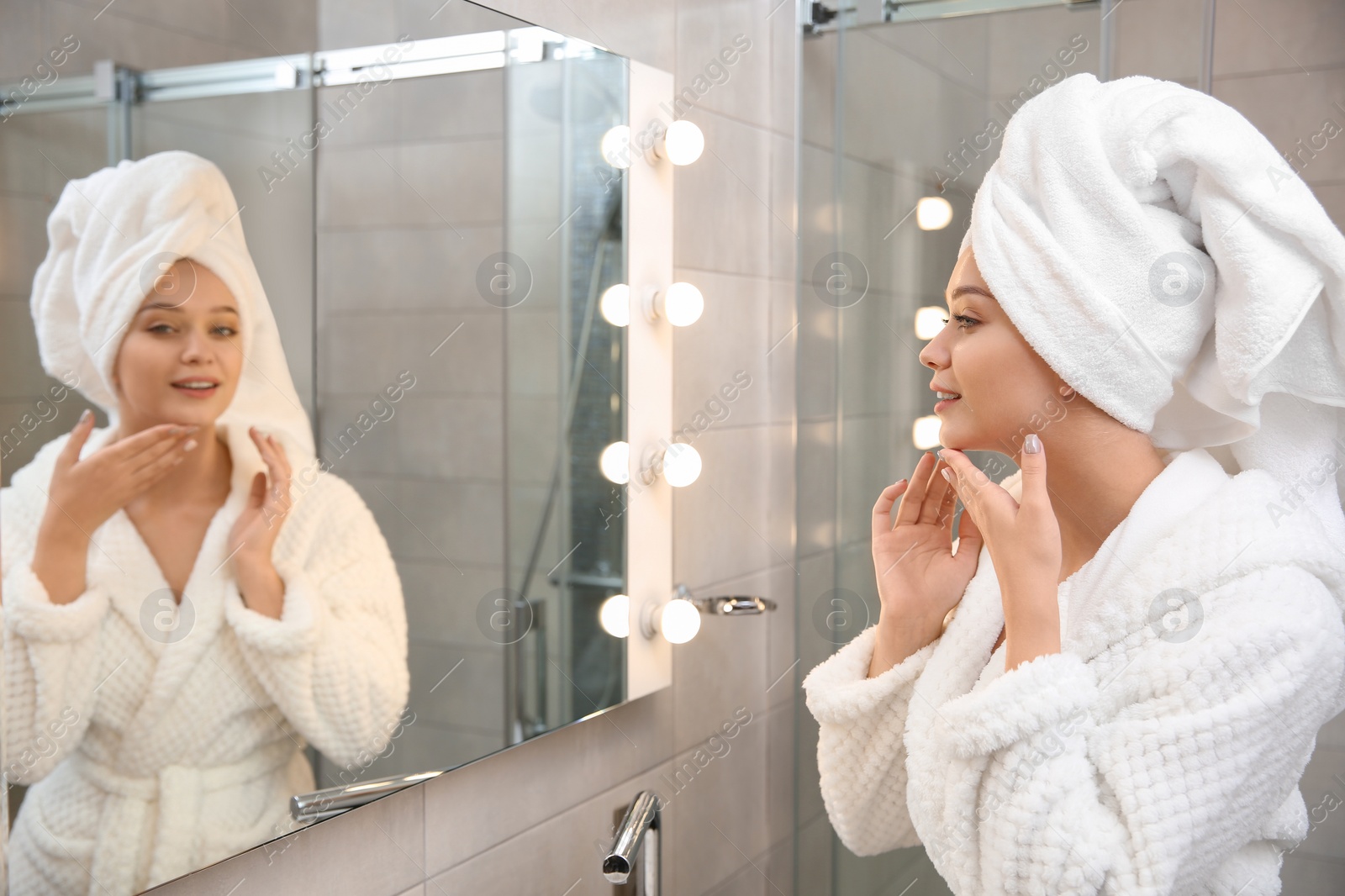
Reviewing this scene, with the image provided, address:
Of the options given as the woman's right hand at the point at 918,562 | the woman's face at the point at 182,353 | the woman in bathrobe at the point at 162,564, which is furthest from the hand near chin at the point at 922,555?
the woman's face at the point at 182,353

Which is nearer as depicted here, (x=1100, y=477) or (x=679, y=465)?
(x=1100, y=477)

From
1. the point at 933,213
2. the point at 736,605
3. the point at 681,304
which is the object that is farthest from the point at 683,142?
the point at 736,605

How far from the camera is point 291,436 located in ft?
3.00

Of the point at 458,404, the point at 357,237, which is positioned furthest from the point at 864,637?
the point at 357,237

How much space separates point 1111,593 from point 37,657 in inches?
35.7

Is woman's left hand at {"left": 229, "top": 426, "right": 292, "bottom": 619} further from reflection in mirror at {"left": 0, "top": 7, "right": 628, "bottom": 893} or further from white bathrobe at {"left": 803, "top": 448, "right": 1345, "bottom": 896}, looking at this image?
white bathrobe at {"left": 803, "top": 448, "right": 1345, "bottom": 896}

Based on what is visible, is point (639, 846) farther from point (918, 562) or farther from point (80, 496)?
point (80, 496)

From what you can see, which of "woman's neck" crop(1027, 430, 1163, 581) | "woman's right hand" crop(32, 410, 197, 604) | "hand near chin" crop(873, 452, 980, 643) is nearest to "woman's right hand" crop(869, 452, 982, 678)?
"hand near chin" crop(873, 452, 980, 643)

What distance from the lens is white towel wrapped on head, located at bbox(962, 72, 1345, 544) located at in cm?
84

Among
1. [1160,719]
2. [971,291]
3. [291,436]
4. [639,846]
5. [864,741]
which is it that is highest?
[971,291]

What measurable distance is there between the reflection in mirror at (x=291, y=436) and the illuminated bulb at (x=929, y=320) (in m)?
0.52

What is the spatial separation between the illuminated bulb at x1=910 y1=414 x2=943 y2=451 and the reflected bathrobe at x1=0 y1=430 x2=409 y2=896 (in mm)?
851

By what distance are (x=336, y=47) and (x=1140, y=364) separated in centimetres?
80

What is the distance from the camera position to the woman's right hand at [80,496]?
28.9 inches
